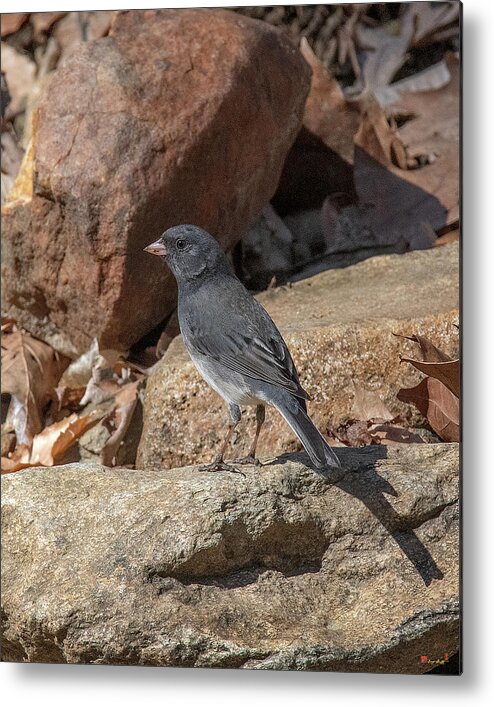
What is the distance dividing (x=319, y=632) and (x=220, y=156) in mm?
1832

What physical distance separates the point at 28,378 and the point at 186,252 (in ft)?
2.84

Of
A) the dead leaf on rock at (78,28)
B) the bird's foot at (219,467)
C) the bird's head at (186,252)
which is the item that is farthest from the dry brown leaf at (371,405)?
the dead leaf on rock at (78,28)

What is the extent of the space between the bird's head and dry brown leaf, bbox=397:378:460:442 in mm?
814

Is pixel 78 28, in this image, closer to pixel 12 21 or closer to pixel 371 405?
pixel 12 21

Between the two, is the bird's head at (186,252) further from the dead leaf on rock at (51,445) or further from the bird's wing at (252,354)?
the dead leaf on rock at (51,445)

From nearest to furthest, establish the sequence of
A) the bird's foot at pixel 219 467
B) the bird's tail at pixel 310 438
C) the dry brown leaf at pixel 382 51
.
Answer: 1. the bird's tail at pixel 310 438
2. the bird's foot at pixel 219 467
3. the dry brown leaf at pixel 382 51

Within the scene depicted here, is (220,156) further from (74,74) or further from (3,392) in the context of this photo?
(3,392)

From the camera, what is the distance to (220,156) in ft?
13.5

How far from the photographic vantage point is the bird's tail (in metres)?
3.15

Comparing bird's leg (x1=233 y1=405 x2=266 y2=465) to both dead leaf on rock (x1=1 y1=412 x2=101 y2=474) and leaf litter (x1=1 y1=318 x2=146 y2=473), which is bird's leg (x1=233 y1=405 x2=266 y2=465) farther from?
dead leaf on rock (x1=1 y1=412 x2=101 y2=474)

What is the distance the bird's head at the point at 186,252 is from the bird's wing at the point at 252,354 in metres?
0.24

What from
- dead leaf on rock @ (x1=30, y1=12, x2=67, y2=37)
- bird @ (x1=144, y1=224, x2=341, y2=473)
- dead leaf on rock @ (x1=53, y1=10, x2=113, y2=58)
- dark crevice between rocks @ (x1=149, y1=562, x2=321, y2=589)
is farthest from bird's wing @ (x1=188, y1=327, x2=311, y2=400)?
dead leaf on rock @ (x1=30, y1=12, x2=67, y2=37)

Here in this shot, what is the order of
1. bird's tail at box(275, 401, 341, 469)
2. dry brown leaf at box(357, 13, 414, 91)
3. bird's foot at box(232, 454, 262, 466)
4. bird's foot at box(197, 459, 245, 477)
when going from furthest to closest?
1. dry brown leaf at box(357, 13, 414, 91)
2. bird's foot at box(232, 454, 262, 466)
3. bird's foot at box(197, 459, 245, 477)
4. bird's tail at box(275, 401, 341, 469)

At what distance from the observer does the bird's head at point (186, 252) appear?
3779mm
